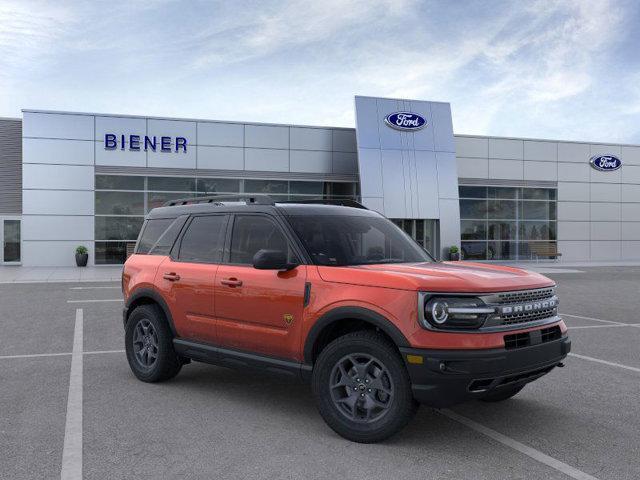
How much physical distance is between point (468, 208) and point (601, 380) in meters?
25.9

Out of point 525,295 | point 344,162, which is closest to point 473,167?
point 344,162

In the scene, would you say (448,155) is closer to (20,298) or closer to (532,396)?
(20,298)

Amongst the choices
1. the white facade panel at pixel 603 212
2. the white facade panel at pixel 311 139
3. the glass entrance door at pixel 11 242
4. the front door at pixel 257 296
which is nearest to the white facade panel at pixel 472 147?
the white facade panel at pixel 311 139

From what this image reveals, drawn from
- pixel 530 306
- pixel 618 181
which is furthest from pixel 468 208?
pixel 530 306

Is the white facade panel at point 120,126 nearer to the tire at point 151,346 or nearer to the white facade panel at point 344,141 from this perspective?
the white facade panel at point 344,141

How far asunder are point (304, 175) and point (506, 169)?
36.1 feet

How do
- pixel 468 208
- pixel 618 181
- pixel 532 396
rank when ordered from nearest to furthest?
pixel 532 396, pixel 468 208, pixel 618 181

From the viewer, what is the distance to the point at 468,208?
31.5m

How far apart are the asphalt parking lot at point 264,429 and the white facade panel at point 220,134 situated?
20.9m

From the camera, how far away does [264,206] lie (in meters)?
5.37

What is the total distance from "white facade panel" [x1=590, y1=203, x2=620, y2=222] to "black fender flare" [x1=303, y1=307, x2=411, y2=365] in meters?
32.8

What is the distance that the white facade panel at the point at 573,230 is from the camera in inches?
1303

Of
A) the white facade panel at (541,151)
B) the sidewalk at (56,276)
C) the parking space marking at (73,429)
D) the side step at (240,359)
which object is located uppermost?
the white facade panel at (541,151)

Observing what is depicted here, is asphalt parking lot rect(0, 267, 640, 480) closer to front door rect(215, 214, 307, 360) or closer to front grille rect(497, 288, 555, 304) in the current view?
front door rect(215, 214, 307, 360)
